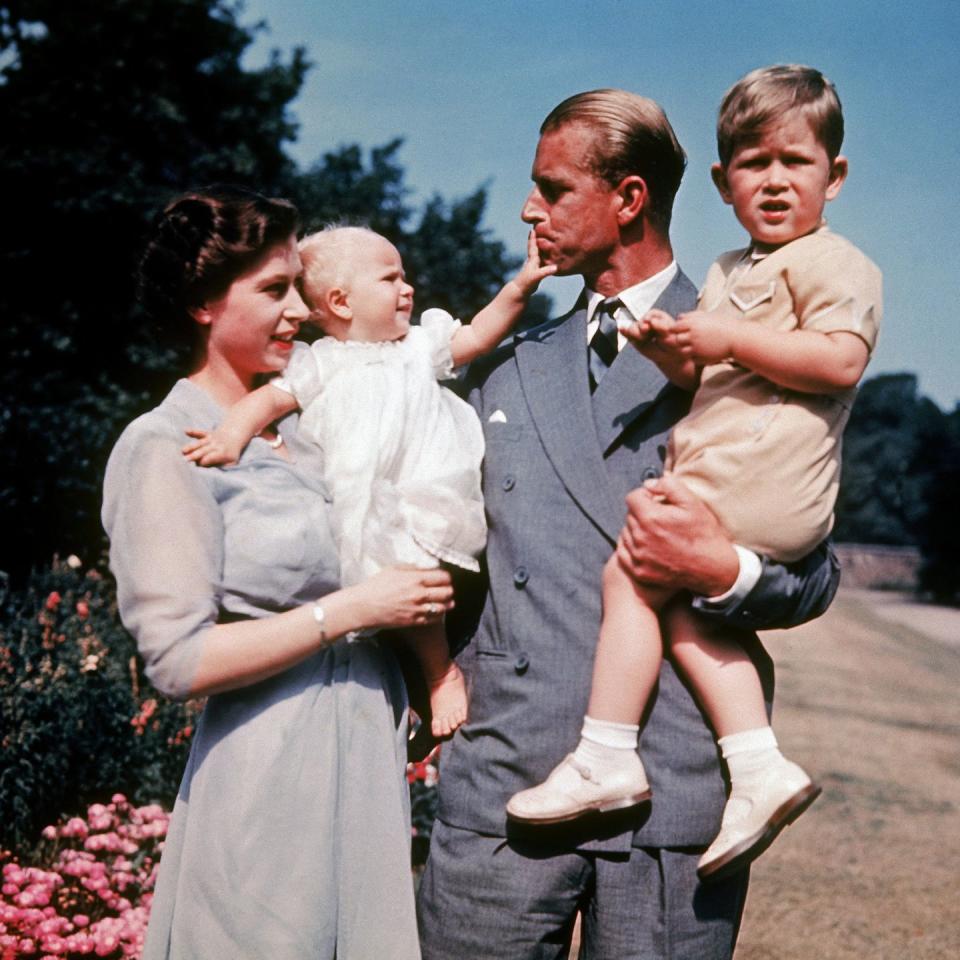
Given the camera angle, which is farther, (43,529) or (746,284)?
(43,529)

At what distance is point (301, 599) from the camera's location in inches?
91.0

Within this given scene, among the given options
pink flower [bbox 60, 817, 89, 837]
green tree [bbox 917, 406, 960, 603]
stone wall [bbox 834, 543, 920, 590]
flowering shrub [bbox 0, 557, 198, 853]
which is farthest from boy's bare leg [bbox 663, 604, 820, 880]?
stone wall [bbox 834, 543, 920, 590]

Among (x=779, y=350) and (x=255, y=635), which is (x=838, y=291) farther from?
(x=255, y=635)

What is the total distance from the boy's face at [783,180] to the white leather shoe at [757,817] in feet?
3.79

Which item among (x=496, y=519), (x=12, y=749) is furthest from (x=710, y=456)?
(x=12, y=749)

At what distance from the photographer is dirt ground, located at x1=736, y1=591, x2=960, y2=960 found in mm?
6113

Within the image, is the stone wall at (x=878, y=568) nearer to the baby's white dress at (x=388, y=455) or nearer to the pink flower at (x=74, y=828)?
Answer: the pink flower at (x=74, y=828)

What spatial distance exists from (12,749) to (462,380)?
12.3 feet

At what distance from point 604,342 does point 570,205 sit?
349mm

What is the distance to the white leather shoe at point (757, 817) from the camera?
2.18 m

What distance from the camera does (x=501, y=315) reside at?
109 inches

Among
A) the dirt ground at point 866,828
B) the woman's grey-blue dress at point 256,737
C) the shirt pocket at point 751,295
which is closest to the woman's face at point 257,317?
the woman's grey-blue dress at point 256,737

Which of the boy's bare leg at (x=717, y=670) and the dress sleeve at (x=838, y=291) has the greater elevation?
the dress sleeve at (x=838, y=291)

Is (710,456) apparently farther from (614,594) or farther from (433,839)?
(433,839)
